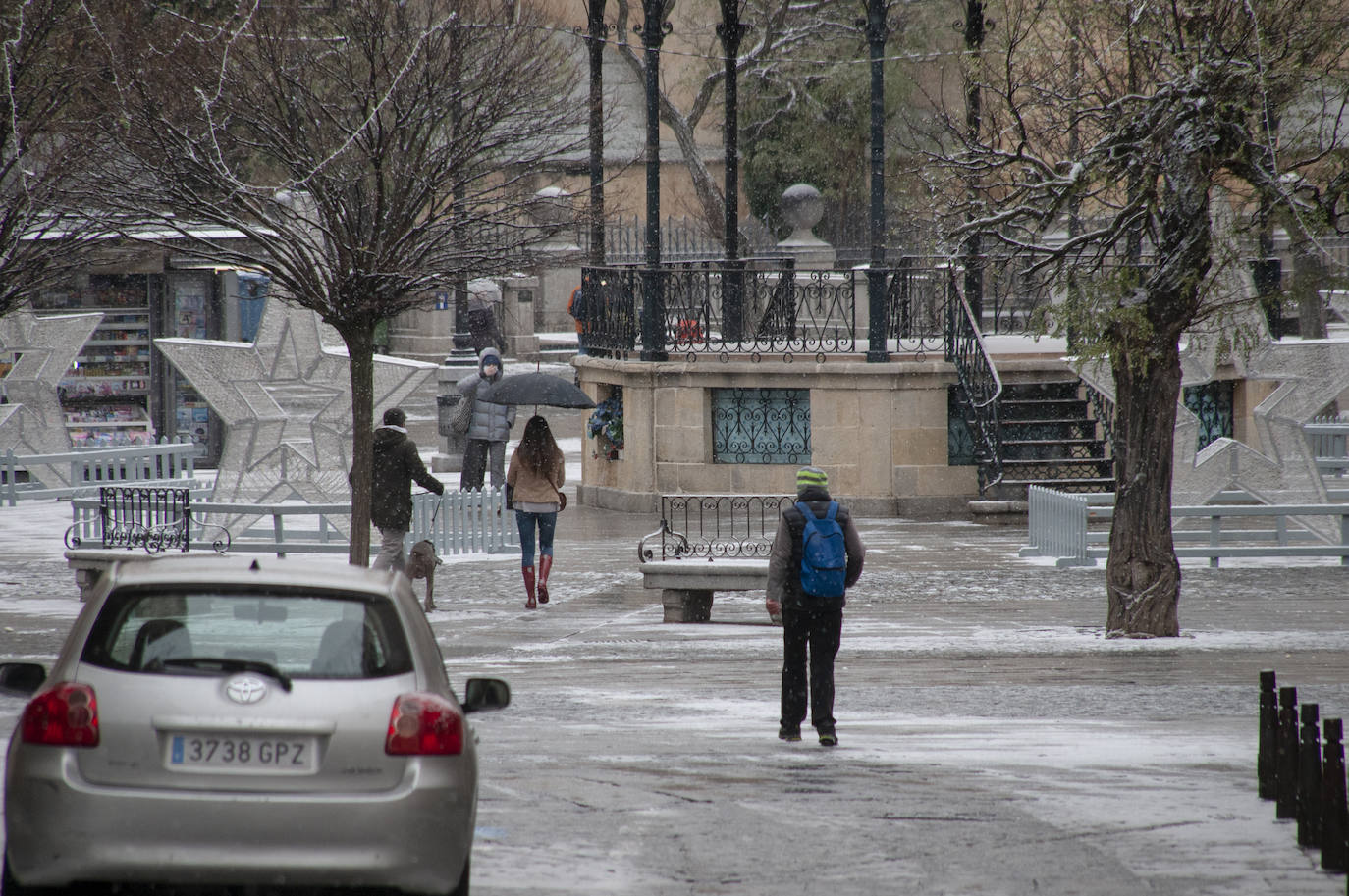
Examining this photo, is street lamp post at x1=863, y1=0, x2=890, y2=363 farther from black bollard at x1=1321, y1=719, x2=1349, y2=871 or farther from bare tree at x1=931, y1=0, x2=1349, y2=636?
black bollard at x1=1321, y1=719, x2=1349, y2=871

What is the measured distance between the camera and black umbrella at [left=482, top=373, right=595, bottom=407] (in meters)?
16.1

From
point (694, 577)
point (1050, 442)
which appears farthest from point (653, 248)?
point (694, 577)

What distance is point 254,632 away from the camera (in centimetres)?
544

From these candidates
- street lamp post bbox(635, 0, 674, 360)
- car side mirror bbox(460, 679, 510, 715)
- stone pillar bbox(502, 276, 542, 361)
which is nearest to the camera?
car side mirror bbox(460, 679, 510, 715)

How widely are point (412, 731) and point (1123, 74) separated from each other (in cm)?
927

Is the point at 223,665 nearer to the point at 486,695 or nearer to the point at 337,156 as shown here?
the point at 486,695

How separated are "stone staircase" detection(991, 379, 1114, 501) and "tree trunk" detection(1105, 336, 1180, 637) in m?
6.02

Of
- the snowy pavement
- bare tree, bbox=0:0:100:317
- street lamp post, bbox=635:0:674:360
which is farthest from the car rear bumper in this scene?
street lamp post, bbox=635:0:674:360

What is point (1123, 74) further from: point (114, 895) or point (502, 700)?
point (114, 895)

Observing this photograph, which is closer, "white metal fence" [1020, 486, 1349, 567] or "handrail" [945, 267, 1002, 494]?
"white metal fence" [1020, 486, 1349, 567]

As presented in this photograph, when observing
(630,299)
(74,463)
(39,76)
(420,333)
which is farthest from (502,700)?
(420,333)

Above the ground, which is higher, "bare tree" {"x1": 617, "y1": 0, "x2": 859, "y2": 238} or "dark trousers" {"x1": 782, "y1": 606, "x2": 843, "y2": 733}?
"bare tree" {"x1": 617, "y1": 0, "x2": 859, "y2": 238}

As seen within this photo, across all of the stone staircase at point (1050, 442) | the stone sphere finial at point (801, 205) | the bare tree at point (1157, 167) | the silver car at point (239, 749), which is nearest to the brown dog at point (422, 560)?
the bare tree at point (1157, 167)

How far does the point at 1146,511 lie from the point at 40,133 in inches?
381
